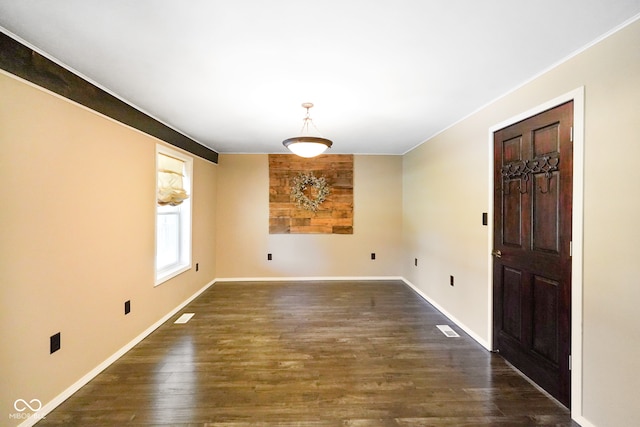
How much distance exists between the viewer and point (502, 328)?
258 centimetres

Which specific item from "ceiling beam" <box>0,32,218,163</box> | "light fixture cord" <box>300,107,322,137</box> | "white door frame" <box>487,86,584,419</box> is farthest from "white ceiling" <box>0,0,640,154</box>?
"white door frame" <box>487,86,584,419</box>

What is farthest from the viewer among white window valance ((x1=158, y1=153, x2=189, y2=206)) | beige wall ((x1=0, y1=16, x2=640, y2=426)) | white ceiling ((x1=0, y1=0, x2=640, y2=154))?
white window valance ((x1=158, y1=153, x2=189, y2=206))

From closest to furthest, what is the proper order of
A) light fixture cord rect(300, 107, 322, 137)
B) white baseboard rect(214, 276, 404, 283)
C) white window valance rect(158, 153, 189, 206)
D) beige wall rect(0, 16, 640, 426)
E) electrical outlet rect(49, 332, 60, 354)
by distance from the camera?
beige wall rect(0, 16, 640, 426)
electrical outlet rect(49, 332, 60, 354)
light fixture cord rect(300, 107, 322, 137)
white window valance rect(158, 153, 189, 206)
white baseboard rect(214, 276, 404, 283)

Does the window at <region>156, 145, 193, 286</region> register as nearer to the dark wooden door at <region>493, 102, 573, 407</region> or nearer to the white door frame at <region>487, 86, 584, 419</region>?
the dark wooden door at <region>493, 102, 573, 407</region>

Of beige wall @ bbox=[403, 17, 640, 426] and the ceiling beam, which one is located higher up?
the ceiling beam

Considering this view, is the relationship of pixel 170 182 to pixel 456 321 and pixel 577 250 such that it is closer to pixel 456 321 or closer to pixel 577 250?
pixel 456 321

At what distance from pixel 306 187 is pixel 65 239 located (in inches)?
143

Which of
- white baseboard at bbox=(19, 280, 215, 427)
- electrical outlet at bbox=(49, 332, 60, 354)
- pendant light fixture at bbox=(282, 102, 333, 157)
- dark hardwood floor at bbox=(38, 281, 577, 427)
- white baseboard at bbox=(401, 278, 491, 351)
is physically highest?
pendant light fixture at bbox=(282, 102, 333, 157)

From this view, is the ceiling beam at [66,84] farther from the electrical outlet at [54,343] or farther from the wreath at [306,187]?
the wreath at [306,187]

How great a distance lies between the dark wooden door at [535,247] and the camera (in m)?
1.92

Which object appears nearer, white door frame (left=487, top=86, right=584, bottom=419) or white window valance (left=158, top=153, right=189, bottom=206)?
white door frame (left=487, top=86, right=584, bottom=419)

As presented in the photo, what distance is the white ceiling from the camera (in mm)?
1424

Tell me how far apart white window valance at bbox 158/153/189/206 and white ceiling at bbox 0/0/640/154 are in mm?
810

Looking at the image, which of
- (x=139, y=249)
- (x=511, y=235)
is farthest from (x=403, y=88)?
(x=139, y=249)
